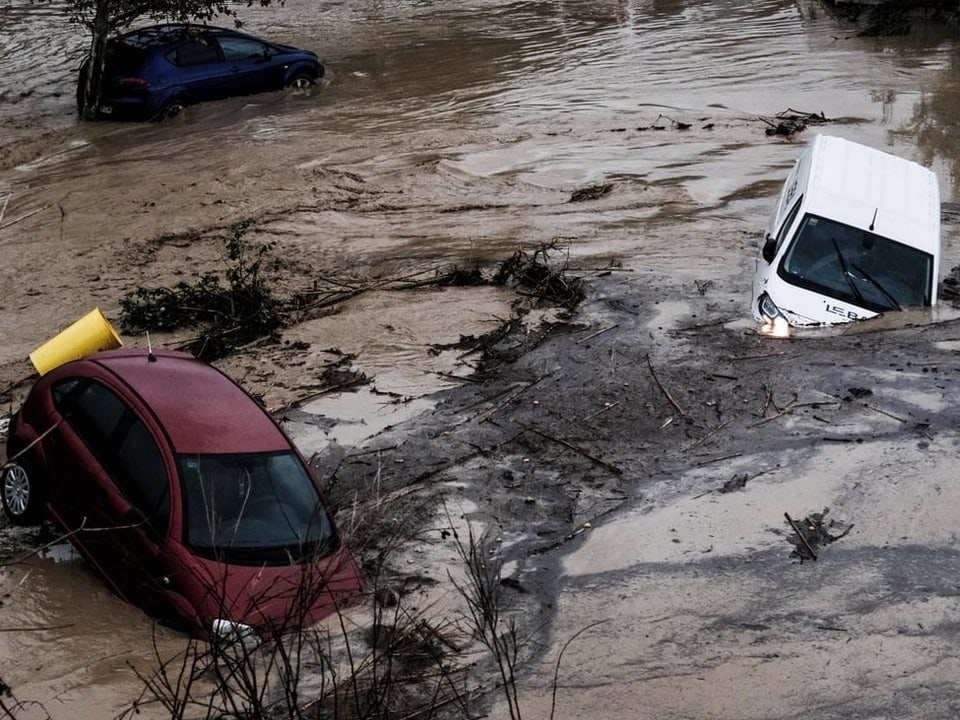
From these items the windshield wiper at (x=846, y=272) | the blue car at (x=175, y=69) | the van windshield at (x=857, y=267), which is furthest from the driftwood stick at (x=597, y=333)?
the blue car at (x=175, y=69)

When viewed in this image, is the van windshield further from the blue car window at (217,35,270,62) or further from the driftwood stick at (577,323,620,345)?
the blue car window at (217,35,270,62)

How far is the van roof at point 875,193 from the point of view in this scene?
38.8ft

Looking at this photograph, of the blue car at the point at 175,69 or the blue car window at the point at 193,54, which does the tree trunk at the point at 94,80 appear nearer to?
the blue car at the point at 175,69

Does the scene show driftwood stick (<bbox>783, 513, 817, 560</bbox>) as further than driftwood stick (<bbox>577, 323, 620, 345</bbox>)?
No

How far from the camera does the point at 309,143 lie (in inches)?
730

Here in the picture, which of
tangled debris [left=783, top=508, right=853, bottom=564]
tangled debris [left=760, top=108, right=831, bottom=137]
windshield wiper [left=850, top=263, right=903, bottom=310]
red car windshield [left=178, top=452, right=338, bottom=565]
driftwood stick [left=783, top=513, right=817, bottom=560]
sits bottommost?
tangled debris [left=783, top=508, right=853, bottom=564]

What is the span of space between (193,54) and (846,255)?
39.8ft

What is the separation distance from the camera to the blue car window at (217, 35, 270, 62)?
67.5ft

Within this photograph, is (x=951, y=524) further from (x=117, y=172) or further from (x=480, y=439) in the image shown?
(x=117, y=172)

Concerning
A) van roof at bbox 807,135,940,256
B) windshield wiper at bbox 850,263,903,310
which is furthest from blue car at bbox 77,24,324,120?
windshield wiper at bbox 850,263,903,310

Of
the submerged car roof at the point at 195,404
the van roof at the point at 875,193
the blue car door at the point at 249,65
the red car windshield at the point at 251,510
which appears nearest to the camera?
the red car windshield at the point at 251,510

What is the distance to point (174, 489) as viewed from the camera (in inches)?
294

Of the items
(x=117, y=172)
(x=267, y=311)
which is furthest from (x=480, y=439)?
(x=117, y=172)

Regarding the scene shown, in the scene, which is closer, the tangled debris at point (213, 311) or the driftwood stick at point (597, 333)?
the driftwood stick at point (597, 333)
